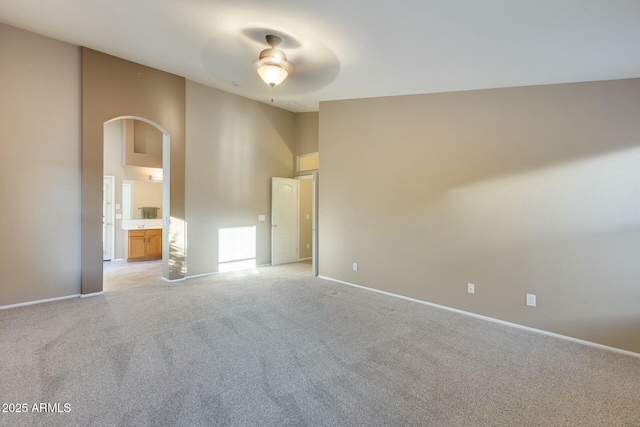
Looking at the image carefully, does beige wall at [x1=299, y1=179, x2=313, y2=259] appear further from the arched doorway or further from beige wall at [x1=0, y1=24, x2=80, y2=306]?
beige wall at [x1=0, y1=24, x2=80, y2=306]

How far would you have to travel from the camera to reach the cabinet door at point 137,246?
712 centimetres

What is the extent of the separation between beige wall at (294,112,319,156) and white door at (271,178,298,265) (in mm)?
804

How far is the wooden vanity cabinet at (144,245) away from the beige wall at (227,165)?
254cm

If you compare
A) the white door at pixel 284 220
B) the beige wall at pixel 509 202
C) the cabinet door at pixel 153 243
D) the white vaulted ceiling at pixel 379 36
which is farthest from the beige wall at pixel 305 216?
the cabinet door at pixel 153 243

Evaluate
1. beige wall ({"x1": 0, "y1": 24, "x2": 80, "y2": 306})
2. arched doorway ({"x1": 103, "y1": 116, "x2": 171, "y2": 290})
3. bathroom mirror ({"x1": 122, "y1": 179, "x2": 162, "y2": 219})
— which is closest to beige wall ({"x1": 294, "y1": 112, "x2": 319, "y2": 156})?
arched doorway ({"x1": 103, "y1": 116, "x2": 171, "y2": 290})

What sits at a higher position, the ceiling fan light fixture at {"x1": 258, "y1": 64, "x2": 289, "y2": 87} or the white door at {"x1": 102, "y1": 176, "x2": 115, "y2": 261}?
the ceiling fan light fixture at {"x1": 258, "y1": 64, "x2": 289, "y2": 87}

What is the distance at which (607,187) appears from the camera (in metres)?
3.02

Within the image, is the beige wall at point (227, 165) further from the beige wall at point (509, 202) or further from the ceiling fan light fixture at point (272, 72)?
the ceiling fan light fixture at point (272, 72)

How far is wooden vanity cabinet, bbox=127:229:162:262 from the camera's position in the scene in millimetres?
7129

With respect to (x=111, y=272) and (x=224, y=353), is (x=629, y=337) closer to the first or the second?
(x=224, y=353)

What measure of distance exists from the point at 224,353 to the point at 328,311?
1.53m

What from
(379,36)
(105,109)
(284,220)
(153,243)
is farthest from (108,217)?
(379,36)

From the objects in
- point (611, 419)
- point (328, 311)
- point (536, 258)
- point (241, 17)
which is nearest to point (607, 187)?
point (536, 258)

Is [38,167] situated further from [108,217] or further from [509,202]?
[509,202]
